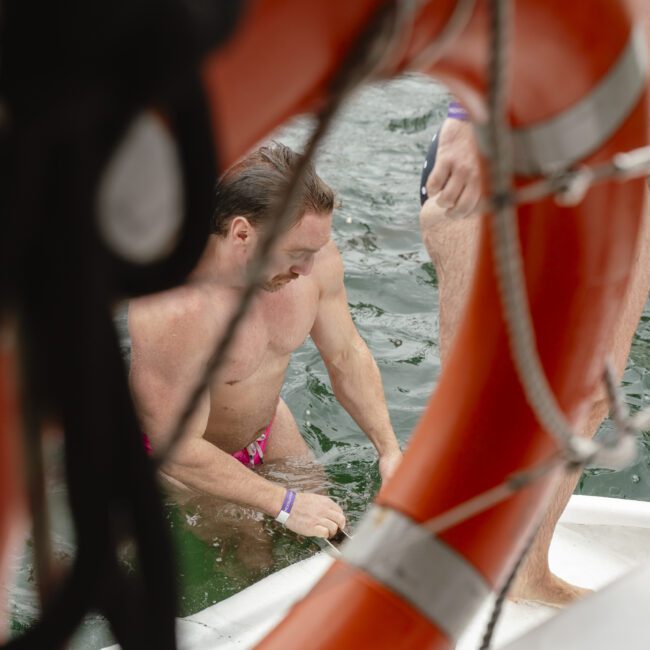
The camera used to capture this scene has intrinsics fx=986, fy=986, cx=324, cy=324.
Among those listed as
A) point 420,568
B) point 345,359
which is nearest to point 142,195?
point 420,568

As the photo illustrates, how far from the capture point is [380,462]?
3039 millimetres

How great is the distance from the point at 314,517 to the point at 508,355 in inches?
63.3

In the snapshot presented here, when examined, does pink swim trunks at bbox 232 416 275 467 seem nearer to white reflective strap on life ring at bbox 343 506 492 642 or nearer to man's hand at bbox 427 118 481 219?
man's hand at bbox 427 118 481 219

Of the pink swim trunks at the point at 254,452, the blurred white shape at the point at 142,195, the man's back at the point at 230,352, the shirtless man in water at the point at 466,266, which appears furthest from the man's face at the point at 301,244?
the blurred white shape at the point at 142,195

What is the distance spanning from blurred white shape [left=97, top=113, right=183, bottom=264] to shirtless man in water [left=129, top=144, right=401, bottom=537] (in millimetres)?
1733

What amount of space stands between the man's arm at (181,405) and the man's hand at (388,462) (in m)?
0.25

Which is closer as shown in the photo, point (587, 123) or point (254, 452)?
point (587, 123)

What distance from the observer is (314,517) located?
107 inches

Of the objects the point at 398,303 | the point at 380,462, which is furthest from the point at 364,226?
the point at 380,462

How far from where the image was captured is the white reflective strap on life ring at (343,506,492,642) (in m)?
1.22

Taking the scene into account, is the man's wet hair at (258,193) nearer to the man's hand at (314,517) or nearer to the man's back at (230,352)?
the man's back at (230,352)

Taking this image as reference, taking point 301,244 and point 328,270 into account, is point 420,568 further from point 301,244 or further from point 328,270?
point 328,270

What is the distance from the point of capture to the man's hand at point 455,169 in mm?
2240

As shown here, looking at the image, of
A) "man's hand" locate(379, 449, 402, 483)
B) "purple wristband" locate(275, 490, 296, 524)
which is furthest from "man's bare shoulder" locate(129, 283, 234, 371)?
"man's hand" locate(379, 449, 402, 483)
